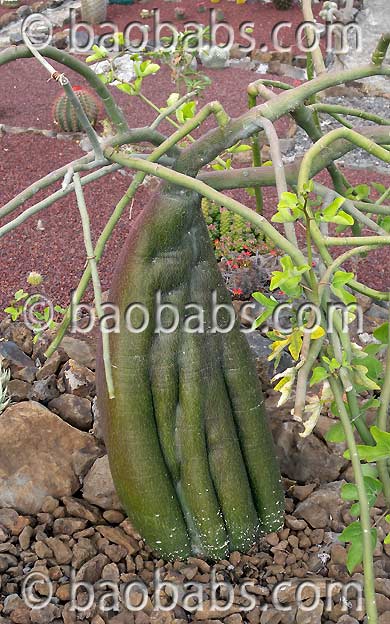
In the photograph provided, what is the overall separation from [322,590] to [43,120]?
534cm

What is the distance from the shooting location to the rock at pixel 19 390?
8.06 feet

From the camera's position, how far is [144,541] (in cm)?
191

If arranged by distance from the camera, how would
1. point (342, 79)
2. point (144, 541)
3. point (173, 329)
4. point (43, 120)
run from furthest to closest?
1. point (43, 120)
2. point (144, 541)
3. point (173, 329)
4. point (342, 79)

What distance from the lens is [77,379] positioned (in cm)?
246

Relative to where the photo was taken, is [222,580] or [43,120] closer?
[222,580]

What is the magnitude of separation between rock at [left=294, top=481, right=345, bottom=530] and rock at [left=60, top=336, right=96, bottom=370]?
3.21 feet

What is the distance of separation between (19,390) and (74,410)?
0.27 m

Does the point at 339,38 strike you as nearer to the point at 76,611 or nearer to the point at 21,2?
the point at 21,2

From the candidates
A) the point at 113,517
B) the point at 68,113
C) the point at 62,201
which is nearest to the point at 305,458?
the point at 113,517

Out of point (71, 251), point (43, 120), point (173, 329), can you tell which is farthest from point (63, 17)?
point (173, 329)

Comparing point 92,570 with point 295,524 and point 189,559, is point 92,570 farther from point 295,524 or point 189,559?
point 295,524

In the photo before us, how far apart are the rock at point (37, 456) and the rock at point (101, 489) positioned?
5cm

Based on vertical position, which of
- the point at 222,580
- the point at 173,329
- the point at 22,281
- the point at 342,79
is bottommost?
the point at 22,281

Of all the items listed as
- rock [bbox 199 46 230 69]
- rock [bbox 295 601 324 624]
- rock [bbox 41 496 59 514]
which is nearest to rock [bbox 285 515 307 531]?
rock [bbox 295 601 324 624]
